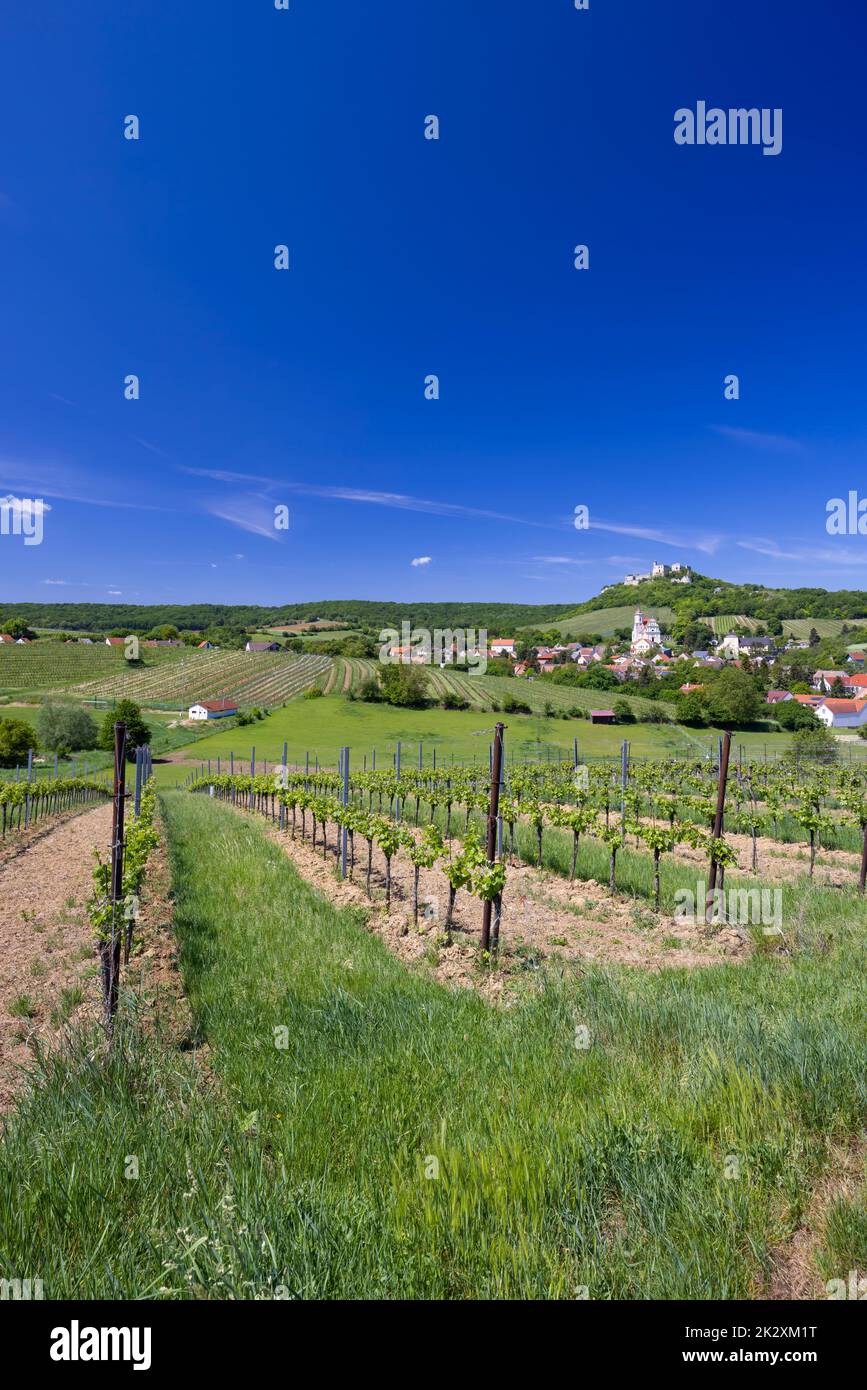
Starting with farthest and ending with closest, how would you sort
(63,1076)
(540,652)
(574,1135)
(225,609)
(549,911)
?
(225,609) → (540,652) → (549,911) → (63,1076) → (574,1135)

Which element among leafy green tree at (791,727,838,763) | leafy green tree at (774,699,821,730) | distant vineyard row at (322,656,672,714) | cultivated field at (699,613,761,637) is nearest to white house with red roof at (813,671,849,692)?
leafy green tree at (774,699,821,730)

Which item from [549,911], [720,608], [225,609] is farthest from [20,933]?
[720,608]

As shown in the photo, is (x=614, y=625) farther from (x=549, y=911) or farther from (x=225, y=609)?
(x=549, y=911)

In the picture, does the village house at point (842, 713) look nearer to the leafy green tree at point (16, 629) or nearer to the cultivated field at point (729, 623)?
the cultivated field at point (729, 623)

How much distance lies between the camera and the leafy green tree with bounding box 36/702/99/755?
56.8 m

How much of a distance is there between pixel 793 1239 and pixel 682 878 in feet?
29.5

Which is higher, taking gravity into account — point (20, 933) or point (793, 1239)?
point (793, 1239)

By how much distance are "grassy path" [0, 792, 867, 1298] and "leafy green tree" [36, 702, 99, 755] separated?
6231 centimetres

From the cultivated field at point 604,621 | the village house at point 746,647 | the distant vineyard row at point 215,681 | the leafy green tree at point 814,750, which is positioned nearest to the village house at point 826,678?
the village house at point 746,647

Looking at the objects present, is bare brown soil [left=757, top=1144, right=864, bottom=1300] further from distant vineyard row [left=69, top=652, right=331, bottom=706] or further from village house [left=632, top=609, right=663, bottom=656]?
village house [left=632, top=609, right=663, bottom=656]

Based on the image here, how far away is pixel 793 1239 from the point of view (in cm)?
231

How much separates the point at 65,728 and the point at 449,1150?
65.9 meters

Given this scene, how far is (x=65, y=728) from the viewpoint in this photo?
188 ft

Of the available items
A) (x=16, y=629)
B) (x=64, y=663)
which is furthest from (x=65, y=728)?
(x=16, y=629)
